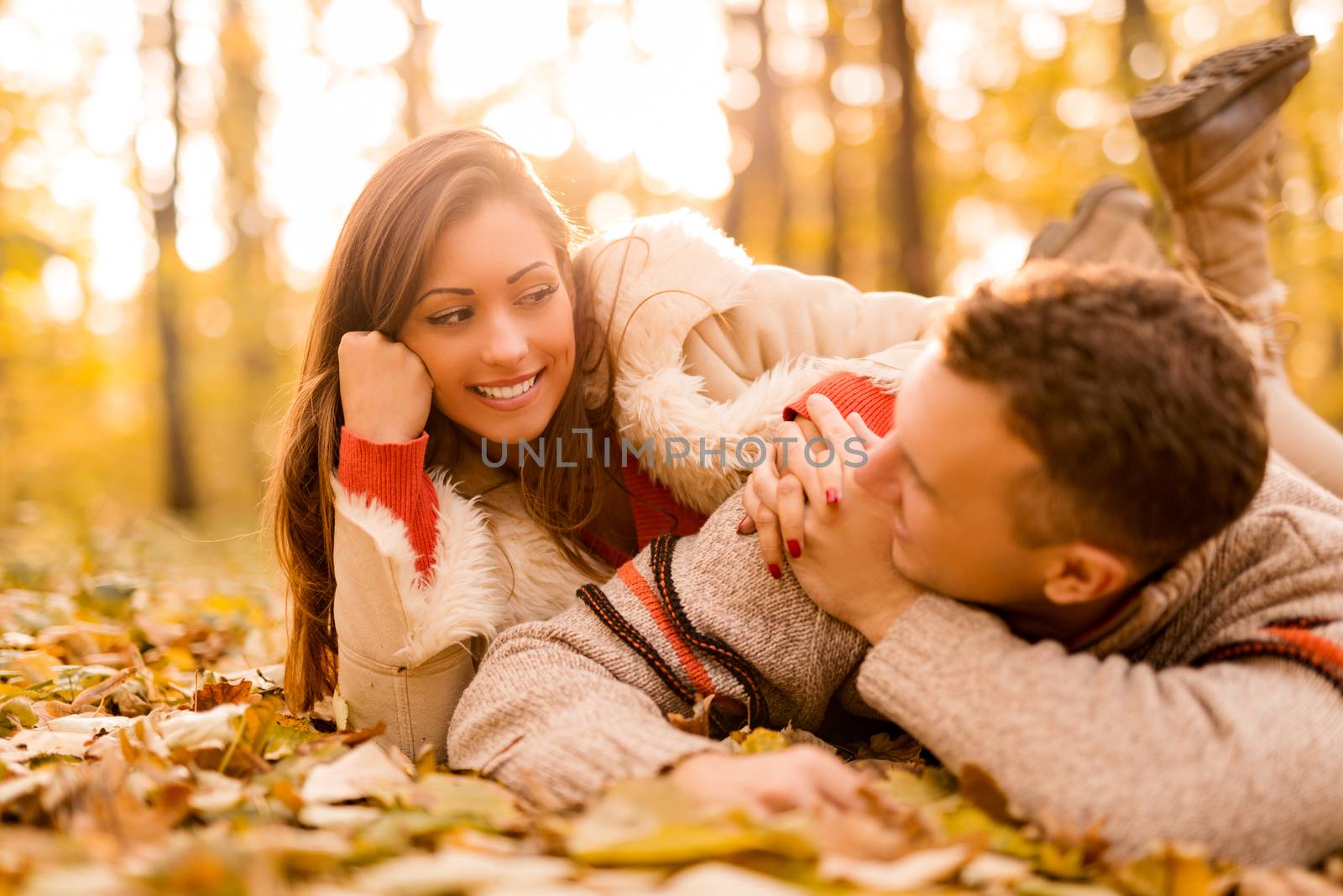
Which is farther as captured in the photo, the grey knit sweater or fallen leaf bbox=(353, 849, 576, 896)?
the grey knit sweater

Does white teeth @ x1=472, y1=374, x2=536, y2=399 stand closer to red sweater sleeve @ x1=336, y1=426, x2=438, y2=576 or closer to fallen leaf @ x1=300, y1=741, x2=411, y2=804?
red sweater sleeve @ x1=336, y1=426, x2=438, y2=576

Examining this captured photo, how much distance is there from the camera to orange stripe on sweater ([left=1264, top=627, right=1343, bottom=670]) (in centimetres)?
154

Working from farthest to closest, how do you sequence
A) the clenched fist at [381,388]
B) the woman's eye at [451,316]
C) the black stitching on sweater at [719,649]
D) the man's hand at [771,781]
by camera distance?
the woman's eye at [451,316] → the clenched fist at [381,388] → the black stitching on sweater at [719,649] → the man's hand at [771,781]

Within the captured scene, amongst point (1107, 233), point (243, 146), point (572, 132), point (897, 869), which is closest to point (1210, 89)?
point (1107, 233)

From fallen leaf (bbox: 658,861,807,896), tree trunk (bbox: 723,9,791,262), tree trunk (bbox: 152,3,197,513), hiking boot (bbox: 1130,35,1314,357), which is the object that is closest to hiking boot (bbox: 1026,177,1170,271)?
hiking boot (bbox: 1130,35,1314,357)

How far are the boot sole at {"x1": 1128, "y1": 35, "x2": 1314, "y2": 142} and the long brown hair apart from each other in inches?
84.6

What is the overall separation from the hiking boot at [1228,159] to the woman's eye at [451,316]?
249cm

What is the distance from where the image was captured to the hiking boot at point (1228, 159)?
11.5 feet

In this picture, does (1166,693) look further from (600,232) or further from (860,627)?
(600,232)

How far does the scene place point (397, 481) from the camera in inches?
98.3

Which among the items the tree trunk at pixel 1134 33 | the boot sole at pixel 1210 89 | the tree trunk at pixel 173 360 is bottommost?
the tree trunk at pixel 173 360

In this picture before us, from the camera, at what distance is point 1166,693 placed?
158cm

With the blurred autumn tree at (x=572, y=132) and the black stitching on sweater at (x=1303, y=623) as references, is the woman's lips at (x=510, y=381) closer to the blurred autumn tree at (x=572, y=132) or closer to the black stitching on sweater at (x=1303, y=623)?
the black stitching on sweater at (x=1303, y=623)

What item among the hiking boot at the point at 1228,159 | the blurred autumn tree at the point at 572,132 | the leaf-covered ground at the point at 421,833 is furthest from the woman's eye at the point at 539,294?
the blurred autumn tree at the point at 572,132
